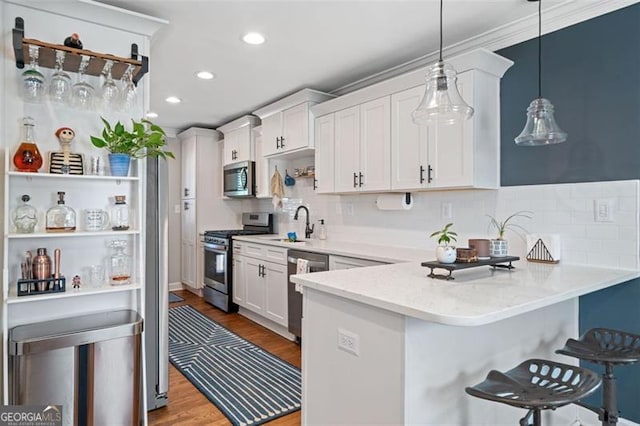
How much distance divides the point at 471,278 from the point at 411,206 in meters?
1.53

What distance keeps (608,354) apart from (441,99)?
130 cm

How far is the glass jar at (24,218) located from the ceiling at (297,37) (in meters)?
1.24

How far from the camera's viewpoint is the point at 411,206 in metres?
3.32

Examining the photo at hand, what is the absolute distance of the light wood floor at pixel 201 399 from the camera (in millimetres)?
2318

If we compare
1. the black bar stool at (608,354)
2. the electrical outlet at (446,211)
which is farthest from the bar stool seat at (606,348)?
the electrical outlet at (446,211)

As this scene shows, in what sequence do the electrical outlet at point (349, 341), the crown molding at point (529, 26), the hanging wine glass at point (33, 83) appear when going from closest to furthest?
the electrical outlet at point (349, 341) → the hanging wine glass at point (33, 83) → the crown molding at point (529, 26)

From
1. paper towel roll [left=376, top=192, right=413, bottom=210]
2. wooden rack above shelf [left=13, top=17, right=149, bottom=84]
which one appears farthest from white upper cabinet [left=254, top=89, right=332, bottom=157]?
wooden rack above shelf [left=13, top=17, right=149, bottom=84]

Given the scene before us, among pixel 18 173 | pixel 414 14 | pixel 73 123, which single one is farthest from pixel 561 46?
pixel 18 173

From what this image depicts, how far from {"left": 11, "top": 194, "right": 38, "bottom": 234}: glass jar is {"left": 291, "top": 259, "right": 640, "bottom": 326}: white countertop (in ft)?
4.59

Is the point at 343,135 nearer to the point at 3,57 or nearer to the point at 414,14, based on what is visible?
the point at 414,14

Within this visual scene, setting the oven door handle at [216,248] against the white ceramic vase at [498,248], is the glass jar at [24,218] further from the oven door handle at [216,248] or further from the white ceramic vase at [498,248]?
the oven door handle at [216,248]

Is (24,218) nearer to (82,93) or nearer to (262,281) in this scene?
(82,93)

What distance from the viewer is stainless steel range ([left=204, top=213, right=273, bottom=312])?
4648 mm

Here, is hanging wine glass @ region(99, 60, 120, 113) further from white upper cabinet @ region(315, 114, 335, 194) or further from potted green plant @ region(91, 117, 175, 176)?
white upper cabinet @ region(315, 114, 335, 194)
